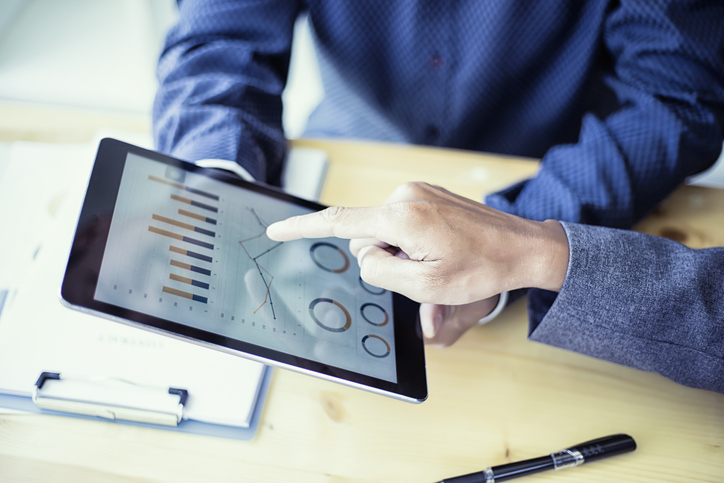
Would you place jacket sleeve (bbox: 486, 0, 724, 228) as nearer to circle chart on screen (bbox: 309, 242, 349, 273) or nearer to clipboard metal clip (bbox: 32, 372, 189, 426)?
circle chart on screen (bbox: 309, 242, 349, 273)

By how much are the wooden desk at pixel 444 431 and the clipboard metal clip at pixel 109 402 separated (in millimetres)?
16

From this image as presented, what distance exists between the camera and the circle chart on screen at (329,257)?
53 centimetres

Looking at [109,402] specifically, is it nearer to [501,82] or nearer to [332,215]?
[332,215]

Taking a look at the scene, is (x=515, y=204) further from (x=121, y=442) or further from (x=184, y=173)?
(x=121, y=442)

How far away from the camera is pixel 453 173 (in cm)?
75

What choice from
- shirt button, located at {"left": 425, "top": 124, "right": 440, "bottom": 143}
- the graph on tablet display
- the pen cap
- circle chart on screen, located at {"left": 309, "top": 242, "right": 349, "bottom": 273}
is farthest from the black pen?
shirt button, located at {"left": 425, "top": 124, "right": 440, "bottom": 143}

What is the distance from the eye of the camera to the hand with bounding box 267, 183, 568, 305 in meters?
0.46

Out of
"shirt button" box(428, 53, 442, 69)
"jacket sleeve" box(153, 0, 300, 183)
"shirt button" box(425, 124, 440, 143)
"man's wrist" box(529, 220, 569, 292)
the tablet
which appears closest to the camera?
the tablet

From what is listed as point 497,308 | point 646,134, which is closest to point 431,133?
point 646,134

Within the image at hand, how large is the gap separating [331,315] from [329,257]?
8cm

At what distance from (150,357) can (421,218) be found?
299 mm

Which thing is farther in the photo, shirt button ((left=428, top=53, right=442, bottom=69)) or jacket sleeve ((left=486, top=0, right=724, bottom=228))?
shirt button ((left=428, top=53, right=442, bottom=69))

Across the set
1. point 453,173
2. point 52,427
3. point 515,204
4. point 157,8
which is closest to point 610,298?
point 515,204

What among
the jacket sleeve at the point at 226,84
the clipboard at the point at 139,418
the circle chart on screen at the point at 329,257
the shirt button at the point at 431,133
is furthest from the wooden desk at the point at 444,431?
the shirt button at the point at 431,133
